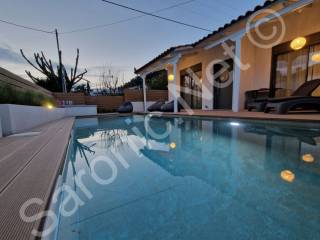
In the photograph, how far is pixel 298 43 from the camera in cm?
510

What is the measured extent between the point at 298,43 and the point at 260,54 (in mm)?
1294

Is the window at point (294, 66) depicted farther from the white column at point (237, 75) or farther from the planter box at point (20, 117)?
the planter box at point (20, 117)

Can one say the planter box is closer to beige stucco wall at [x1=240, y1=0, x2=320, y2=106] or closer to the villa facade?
the villa facade

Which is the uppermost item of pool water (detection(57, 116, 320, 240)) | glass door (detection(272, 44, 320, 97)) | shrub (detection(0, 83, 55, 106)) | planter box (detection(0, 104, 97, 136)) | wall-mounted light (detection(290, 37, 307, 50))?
wall-mounted light (detection(290, 37, 307, 50))

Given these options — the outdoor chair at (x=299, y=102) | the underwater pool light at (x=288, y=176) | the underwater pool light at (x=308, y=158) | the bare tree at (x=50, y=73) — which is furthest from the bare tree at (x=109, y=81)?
the underwater pool light at (x=288, y=176)

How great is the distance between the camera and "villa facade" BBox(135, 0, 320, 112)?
15.6ft

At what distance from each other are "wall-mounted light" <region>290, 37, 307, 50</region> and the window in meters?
0.14

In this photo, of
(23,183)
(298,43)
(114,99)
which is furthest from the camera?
(114,99)

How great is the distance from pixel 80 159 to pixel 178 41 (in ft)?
37.6

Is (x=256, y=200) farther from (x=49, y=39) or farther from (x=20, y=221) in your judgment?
(x=49, y=39)

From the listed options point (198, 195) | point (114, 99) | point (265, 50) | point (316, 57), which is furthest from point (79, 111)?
point (316, 57)

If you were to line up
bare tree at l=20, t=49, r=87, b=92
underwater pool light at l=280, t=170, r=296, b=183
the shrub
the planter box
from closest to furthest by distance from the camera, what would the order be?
underwater pool light at l=280, t=170, r=296, b=183, the planter box, the shrub, bare tree at l=20, t=49, r=87, b=92

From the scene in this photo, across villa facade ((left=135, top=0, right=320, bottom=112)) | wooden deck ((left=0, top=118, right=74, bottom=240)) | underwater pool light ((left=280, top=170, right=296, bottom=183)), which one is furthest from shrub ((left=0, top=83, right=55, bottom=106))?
villa facade ((left=135, top=0, right=320, bottom=112))

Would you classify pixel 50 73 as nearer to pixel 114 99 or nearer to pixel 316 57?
pixel 114 99
